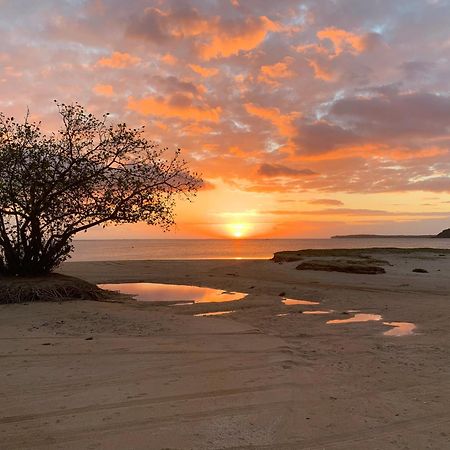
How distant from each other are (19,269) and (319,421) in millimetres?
14487

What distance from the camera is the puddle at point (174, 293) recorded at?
53.2 feet

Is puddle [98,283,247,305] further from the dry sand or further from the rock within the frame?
the rock

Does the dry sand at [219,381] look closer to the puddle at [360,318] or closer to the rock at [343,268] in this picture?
the puddle at [360,318]

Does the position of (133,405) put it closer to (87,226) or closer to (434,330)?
(434,330)

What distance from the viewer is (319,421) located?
195 inches

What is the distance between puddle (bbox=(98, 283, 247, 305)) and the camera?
53.2ft

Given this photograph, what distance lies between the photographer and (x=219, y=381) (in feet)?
20.7

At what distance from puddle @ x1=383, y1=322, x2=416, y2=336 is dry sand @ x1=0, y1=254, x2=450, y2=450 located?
9.6 inches

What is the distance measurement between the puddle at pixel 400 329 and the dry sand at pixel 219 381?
0.80 ft

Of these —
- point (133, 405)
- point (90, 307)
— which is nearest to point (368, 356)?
point (133, 405)

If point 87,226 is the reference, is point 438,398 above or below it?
below

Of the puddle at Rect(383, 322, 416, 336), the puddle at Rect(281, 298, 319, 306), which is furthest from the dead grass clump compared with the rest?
the puddle at Rect(383, 322, 416, 336)

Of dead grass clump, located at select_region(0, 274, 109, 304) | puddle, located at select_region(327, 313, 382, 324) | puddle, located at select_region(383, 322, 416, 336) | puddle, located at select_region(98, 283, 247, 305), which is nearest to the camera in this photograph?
puddle, located at select_region(383, 322, 416, 336)

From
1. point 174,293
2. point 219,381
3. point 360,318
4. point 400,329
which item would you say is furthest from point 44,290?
point 400,329
